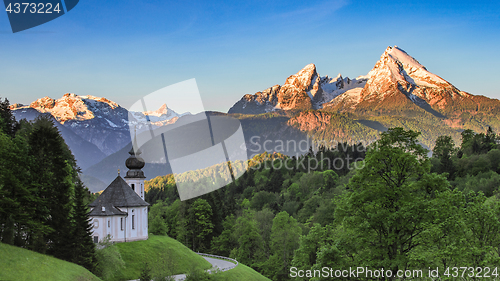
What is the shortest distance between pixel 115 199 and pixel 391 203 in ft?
139

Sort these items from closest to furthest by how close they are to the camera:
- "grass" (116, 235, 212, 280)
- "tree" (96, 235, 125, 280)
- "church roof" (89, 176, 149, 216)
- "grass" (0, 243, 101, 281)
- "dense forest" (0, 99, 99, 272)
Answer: "grass" (0, 243, 101, 281), "dense forest" (0, 99, 99, 272), "tree" (96, 235, 125, 280), "grass" (116, 235, 212, 280), "church roof" (89, 176, 149, 216)

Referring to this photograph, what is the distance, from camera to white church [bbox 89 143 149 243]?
4958cm

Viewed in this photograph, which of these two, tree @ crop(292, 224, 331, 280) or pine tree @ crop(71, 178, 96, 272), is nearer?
pine tree @ crop(71, 178, 96, 272)

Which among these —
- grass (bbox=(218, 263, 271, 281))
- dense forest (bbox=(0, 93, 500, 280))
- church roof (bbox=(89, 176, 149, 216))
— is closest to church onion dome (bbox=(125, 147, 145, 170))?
church roof (bbox=(89, 176, 149, 216))

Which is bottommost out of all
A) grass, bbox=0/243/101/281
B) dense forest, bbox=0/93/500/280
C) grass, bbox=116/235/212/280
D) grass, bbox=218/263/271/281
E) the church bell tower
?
grass, bbox=218/263/271/281


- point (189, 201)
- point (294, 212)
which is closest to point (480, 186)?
point (294, 212)

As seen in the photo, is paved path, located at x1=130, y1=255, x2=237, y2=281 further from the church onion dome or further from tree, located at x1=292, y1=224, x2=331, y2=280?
the church onion dome

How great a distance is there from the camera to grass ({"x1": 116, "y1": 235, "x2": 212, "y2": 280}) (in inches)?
1729

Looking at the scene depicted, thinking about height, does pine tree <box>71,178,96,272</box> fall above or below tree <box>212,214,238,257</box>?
above

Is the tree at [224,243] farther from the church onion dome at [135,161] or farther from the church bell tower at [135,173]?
the church onion dome at [135,161]

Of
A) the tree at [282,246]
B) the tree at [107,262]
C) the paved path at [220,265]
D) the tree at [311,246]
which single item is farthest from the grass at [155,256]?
the tree at [282,246]

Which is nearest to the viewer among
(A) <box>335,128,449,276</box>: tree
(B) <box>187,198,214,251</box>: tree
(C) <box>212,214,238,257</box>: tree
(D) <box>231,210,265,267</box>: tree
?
(A) <box>335,128,449,276</box>: tree

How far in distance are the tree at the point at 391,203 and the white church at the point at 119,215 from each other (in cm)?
3712

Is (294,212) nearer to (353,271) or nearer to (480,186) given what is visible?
(480,186)
